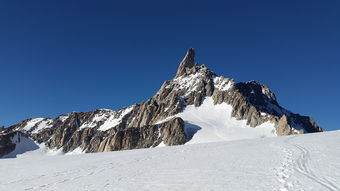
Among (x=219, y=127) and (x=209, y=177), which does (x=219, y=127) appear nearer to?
(x=219, y=127)

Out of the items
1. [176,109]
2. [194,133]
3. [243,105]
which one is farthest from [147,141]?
[243,105]

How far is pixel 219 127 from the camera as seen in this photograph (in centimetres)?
17425

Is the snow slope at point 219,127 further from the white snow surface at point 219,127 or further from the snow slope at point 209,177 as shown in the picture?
the snow slope at point 209,177

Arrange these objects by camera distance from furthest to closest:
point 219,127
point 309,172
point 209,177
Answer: point 219,127 < point 209,177 < point 309,172

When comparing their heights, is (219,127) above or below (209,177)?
above

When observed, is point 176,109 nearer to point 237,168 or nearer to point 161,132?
point 161,132

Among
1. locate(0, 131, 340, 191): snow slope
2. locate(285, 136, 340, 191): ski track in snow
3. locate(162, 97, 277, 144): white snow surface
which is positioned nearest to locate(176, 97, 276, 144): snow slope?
locate(162, 97, 277, 144): white snow surface

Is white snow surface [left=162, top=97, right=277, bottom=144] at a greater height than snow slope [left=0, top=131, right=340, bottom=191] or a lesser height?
greater

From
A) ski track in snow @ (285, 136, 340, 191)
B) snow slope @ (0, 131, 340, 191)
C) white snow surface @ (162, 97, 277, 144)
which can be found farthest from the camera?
white snow surface @ (162, 97, 277, 144)

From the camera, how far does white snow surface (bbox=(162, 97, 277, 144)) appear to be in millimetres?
152125

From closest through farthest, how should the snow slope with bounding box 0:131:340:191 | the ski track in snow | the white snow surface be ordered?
1. the ski track in snow
2. the snow slope with bounding box 0:131:340:191
3. the white snow surface

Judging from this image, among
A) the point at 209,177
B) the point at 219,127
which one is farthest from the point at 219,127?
the point at 209,177

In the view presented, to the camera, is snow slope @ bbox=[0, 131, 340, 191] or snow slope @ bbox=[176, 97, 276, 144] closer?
snow slope @ bbox=[0, 131, 340, 191]

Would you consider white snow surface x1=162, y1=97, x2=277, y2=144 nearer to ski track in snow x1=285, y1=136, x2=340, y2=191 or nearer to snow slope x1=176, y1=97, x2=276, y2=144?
snow slope x1=176, y1=97, x2=276, y2=144
